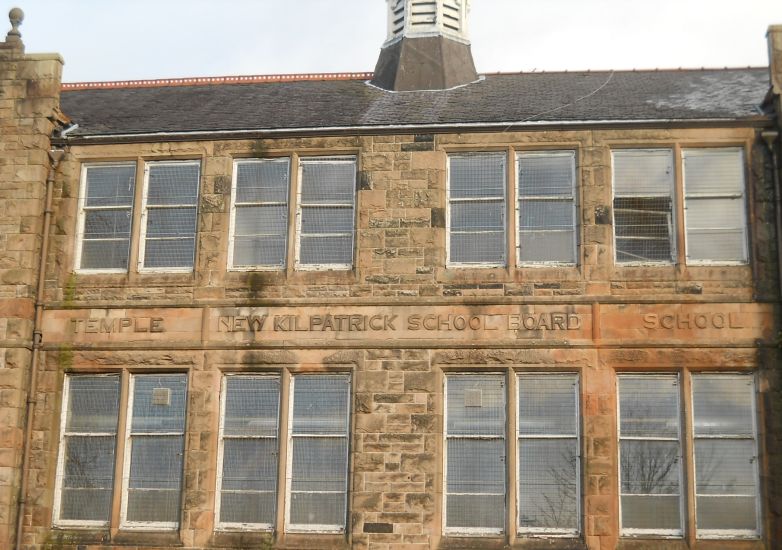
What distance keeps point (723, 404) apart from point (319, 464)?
19.1 feet

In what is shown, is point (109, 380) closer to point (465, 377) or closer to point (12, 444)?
point (12, 444)

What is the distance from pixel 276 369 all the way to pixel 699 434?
20.2 feet

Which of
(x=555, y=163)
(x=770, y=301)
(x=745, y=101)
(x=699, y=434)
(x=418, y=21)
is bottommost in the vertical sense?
(x=699, y=434)

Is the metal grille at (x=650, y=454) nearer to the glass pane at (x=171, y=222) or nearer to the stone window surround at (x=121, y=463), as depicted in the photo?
the stone window surround at (x=121, y=463)

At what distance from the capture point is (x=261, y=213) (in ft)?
57.4

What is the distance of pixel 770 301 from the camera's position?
52.6 ft

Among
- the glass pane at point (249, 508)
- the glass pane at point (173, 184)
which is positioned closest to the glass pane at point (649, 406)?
the glass pane at point (249, 508)

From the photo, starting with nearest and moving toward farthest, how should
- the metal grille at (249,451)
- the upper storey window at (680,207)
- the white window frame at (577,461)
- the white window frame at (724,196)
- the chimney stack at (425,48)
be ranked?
1. the white window frame at (577,461)
2. the metal grille at (249,451)
3. the white window frame at (724,196)
4. the upper storey window at (680,207)
5. the chimney stack at (425,48)

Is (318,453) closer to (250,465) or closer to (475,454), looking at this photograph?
(250,465)

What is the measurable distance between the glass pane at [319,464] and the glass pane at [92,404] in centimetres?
284

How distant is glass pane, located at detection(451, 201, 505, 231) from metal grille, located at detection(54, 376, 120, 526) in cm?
569

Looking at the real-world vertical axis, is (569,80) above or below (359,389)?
above

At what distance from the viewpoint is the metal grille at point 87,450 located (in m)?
16.7

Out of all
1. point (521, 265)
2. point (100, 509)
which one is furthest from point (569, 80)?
point (100, 509)
